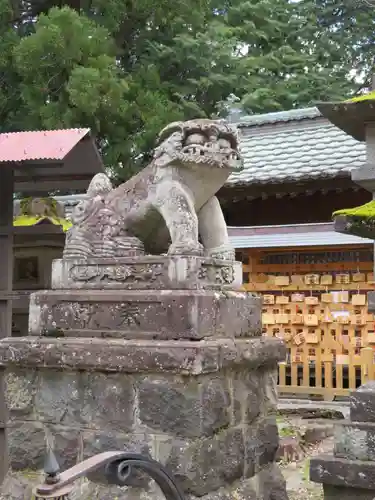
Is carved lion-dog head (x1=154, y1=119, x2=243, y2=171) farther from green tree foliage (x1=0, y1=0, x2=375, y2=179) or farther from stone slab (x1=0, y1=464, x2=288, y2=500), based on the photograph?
green tree foliage (x1=0, y1=0, x2=375, y2=179)

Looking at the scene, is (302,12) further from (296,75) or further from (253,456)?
(253,456)

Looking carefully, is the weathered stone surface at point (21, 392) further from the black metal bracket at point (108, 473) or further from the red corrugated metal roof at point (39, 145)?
the red corrugated metal roof at point (39, 145)

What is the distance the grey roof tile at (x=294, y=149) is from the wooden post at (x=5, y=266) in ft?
13.2

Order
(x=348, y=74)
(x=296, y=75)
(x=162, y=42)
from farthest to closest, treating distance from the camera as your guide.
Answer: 1. (x=348, y=74)
2. (x=296, y=75)
3. (x=162, y=42)

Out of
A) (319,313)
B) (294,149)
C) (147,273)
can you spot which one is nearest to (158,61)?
(294,149)

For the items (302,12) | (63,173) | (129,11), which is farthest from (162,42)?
(63,173)

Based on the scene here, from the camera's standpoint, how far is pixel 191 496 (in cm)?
322

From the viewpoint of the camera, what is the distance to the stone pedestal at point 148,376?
10.6ft

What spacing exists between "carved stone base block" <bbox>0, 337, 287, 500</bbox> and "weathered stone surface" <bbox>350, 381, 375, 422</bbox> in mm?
570

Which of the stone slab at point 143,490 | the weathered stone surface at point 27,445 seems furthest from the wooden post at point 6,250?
the stone slab at point 143,490

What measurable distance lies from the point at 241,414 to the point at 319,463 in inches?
20.2

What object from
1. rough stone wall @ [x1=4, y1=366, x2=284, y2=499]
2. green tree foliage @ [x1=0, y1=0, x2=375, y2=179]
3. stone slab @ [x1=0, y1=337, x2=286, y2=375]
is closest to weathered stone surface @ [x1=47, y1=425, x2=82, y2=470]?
rough stone wall @ [x1=4, y1=366, x2=284, y2=499]

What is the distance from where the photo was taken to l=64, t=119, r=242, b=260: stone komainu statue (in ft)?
11.7

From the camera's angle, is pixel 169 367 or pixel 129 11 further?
pixel 129 11
